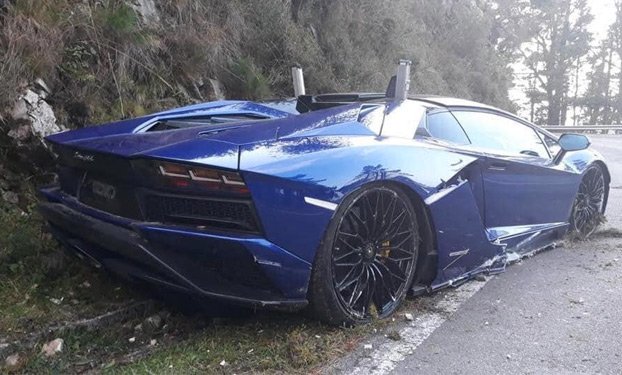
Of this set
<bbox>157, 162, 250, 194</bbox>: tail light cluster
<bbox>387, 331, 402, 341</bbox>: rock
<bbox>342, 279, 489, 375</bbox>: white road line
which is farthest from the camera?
<bbox>387, 331, 402, 341</bbox>: rock

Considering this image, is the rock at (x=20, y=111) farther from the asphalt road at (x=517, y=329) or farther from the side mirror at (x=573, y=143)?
the side mirror at (x=573, y=143)

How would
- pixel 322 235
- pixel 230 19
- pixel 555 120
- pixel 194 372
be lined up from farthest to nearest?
1. pixel 555 120
2. pixel 230 19
3. pixel 322 235
4. pixel 194 372

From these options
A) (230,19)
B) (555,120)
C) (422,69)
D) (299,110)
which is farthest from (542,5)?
(299,110)

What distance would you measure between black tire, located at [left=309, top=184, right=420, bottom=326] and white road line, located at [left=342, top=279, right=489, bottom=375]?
0.62 feet

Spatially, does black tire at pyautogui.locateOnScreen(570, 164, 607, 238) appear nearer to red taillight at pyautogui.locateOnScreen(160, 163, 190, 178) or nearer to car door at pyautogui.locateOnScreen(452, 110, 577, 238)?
car door at pyautogui.locateOnScreen(452, 110, 577, 238)

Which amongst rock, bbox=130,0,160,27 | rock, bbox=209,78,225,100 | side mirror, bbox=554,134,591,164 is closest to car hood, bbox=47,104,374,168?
side mirror, bbox=554,134,591,164

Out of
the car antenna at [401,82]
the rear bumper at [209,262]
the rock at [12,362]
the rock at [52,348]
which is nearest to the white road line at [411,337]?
the rear bumper at [209,262]

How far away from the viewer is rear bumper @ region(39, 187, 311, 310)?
262 centimetres

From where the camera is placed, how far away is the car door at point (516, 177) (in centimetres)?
404

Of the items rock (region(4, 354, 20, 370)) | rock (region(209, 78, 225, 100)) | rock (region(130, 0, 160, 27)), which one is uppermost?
rock (region(130, 0, 160, 27))

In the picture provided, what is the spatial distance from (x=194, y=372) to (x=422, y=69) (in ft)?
42.5

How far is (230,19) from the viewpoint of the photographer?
7215mm

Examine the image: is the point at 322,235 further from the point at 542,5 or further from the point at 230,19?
the point at 542,5

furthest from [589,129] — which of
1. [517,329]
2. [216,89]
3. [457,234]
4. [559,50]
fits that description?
[517,329]
